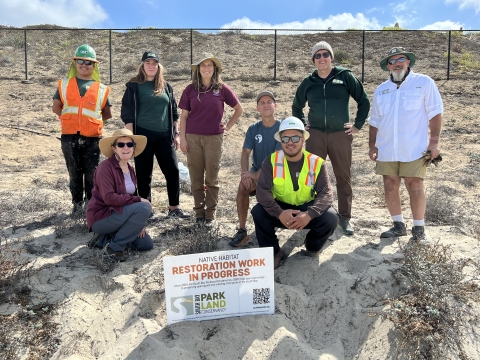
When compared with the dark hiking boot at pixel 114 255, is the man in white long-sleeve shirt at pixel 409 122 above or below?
above

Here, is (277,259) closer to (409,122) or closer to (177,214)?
(177,214)

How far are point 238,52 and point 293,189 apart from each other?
18.1 metres

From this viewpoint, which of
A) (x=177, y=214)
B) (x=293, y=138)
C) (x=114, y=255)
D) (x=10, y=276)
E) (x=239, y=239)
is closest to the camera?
(x=10, y=276)

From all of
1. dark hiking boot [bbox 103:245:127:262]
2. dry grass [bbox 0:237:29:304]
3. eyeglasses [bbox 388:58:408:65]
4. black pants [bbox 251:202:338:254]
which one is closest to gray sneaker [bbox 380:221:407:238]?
black pants [bbox 251:202:338:254]

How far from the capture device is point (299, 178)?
155 inches

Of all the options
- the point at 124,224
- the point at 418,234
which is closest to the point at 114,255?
the point at 124,224

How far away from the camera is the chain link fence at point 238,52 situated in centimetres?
1703

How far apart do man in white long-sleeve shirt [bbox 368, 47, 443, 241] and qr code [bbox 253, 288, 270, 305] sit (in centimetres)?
186

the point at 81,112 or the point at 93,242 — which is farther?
the point at 81,112

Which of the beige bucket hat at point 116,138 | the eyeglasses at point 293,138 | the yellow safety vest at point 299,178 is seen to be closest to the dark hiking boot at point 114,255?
the beige bucket hat at point 116,138

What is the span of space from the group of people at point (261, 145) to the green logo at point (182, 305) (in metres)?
1.13

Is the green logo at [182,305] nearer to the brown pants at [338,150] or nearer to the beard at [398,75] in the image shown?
the brown pants at [338,150]

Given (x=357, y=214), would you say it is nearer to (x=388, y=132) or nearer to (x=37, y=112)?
(x=388, y=132)

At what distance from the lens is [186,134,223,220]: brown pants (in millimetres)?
4903
